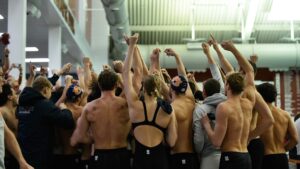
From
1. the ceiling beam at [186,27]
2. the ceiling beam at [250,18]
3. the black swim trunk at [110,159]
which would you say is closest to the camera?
the black swim trunk at [110,159]

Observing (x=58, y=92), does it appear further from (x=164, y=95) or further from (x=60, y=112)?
(x=164, y=95)

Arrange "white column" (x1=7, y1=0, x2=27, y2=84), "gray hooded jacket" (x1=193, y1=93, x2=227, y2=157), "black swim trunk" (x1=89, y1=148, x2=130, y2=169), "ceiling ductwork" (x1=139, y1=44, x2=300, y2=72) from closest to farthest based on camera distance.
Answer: "black swim trunk" (x1=89, y1=148, x2=130, y2=169), "gray hooded jacket" (x1=193, y1=93, x2=227, y2=157), "white column" (x1=7, y1=0, x2=27, y2=84), "ceiling ductwork" (x1=139, y1=44, x2=300, y2=72)

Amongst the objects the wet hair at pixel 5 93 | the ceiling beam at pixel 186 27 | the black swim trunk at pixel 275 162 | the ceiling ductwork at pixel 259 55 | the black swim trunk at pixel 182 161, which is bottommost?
the black swim trunk at pixel 275 162

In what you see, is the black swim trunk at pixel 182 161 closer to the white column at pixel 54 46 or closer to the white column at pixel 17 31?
the white column at pixel 17 31

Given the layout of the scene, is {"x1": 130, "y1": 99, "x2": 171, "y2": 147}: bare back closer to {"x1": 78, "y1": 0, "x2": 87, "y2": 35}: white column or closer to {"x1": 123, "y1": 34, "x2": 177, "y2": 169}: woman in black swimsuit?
{"x1": 123, "y1": 34, "x2": 177, "y2": 169}: woman in black swimsuit

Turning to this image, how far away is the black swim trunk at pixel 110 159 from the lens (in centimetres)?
427

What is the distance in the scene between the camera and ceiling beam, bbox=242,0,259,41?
495 inches

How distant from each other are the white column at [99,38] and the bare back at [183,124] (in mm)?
9962

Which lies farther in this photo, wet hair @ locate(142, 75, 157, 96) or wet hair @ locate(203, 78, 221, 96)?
wet hair @ locate(203, 78, 221, 96)

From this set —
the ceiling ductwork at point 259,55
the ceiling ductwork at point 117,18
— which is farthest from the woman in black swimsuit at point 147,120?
the ceiling ductwork at point 259,55

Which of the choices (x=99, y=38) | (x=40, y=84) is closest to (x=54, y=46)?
(x=99, y=38)

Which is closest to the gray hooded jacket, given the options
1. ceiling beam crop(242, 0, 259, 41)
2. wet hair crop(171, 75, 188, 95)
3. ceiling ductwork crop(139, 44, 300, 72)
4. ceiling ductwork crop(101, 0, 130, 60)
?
wet hair crop(171, 75, 188, 95)

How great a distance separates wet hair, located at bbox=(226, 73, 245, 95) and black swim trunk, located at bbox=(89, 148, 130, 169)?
3.87 ft

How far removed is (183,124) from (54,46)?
21.5ft
